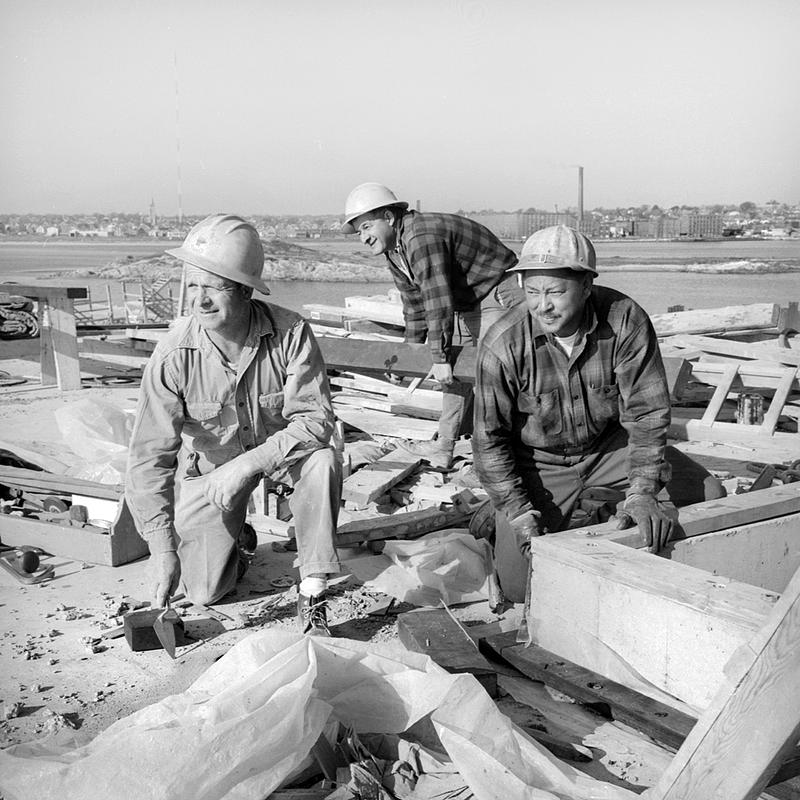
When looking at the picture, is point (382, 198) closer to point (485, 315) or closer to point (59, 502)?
point (485, 315)

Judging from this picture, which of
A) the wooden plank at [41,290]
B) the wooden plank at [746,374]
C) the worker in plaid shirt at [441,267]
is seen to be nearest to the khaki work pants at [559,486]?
the worker in plaid shirt at [441,267]

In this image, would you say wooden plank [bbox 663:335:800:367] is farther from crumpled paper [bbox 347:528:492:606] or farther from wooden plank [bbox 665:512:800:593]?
crumpled paper [bbox 347:528:492:606]

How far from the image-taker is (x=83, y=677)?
3375mm

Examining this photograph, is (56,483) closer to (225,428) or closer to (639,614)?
(225,428)

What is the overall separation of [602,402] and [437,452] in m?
2.25

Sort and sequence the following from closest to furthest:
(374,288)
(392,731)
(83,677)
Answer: (392,731), (83,677), (374,288)

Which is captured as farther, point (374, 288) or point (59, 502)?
point (374, 288)

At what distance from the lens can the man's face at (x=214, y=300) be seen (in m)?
3.66

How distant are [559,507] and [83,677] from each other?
6.50 feet

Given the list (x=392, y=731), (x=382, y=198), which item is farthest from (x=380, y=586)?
(x=382, y=198)

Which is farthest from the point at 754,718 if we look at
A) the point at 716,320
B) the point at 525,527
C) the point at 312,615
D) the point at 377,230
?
the point at 716,320

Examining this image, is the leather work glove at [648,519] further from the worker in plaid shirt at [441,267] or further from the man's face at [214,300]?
the worker in plaid shirt at [441,267]

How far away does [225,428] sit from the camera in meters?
3.87

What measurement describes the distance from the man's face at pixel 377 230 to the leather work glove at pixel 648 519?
2591 millimetres
